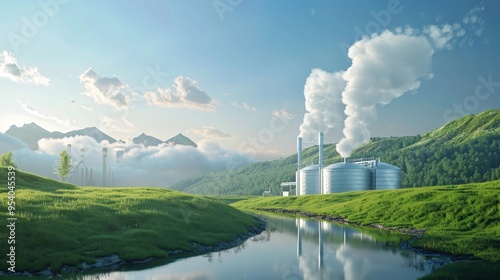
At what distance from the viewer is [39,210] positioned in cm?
4503

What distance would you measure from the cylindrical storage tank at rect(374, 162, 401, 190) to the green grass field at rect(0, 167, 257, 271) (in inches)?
4663

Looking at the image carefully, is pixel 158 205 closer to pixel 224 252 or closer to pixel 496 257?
pixel 224 252

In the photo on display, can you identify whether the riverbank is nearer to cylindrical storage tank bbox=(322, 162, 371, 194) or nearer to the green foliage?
the green foliage

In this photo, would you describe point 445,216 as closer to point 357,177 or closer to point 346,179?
point 346,179

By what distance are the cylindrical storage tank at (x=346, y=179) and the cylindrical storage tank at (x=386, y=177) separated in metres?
4.12

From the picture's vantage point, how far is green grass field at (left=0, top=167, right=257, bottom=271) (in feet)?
119

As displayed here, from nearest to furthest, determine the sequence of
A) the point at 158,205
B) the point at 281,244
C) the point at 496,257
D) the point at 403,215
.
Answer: the point at 496,257
the point at 281,244
the point at 158,205
the point at 403,215

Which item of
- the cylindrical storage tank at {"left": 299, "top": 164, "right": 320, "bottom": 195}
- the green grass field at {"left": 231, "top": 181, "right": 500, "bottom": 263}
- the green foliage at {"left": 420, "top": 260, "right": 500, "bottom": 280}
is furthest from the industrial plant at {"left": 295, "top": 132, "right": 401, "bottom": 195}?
the green foliage at {"left": 420, "top": 260, "right": 500, "bottom": 280}

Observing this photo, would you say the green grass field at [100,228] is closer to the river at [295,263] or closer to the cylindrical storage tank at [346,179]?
the river at [295,263]

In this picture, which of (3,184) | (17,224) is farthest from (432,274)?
(3,184)

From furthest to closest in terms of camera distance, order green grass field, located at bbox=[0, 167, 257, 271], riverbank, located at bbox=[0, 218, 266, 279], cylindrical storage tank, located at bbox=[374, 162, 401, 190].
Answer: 1. cylindrical storage tank, located at bbox=[374, 162, 401, 190]
2. green grass field, located at bbox=[0, 167, 257, 271]
3. riverbank, located at bbox=[0, 218, 266, 279]

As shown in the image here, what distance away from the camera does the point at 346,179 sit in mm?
169750

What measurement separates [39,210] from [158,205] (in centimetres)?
2014

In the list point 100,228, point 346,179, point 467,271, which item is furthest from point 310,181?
point 467,271
